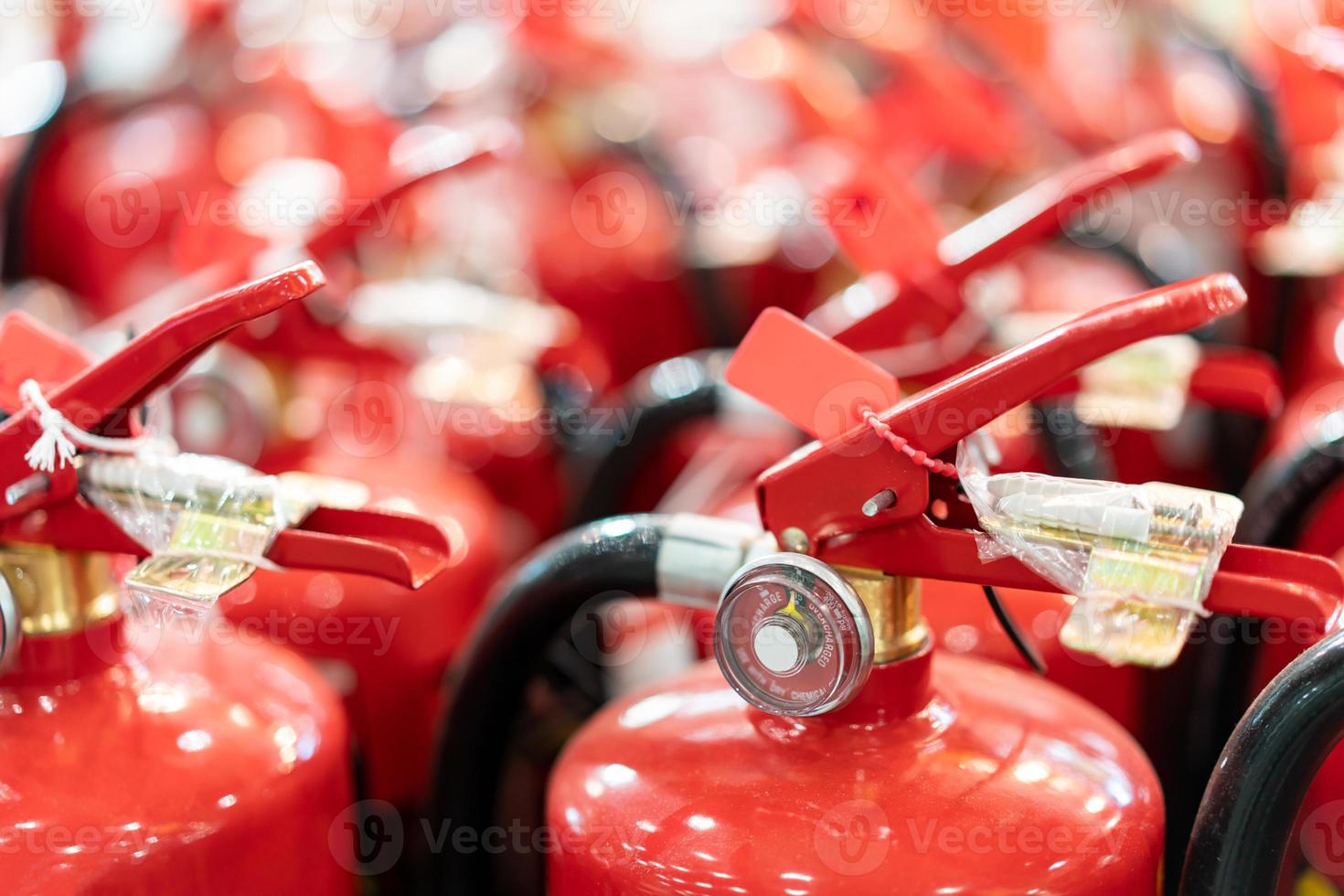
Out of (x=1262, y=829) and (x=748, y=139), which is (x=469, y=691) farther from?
(x=748, y=139)

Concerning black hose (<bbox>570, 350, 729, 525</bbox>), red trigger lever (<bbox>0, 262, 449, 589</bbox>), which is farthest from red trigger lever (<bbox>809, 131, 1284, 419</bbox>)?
red trigger lever (<bbox>0, 262, 449, 589</bbox>)

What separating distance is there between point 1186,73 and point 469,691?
1.56 meters

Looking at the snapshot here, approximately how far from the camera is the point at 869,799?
1.80 feet

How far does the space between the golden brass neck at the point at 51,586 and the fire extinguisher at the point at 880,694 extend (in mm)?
260

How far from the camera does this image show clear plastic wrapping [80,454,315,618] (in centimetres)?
58

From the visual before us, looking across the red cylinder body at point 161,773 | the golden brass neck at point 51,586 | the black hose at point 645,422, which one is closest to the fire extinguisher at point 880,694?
the red cylinder body at point 161,773

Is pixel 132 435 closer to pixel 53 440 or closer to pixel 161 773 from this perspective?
pixel 53 440

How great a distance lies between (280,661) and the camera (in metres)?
0.75

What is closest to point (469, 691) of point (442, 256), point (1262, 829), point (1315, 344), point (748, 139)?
point (1262, 829)

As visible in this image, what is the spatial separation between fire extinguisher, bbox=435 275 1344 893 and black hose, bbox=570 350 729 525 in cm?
42

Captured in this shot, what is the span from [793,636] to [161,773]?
12.1 inches

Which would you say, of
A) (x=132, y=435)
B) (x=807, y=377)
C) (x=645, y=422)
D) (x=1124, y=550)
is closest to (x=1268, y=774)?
(x=1124, y=550)

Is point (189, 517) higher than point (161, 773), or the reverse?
point (189, 517)

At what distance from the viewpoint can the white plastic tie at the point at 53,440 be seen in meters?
0.59
